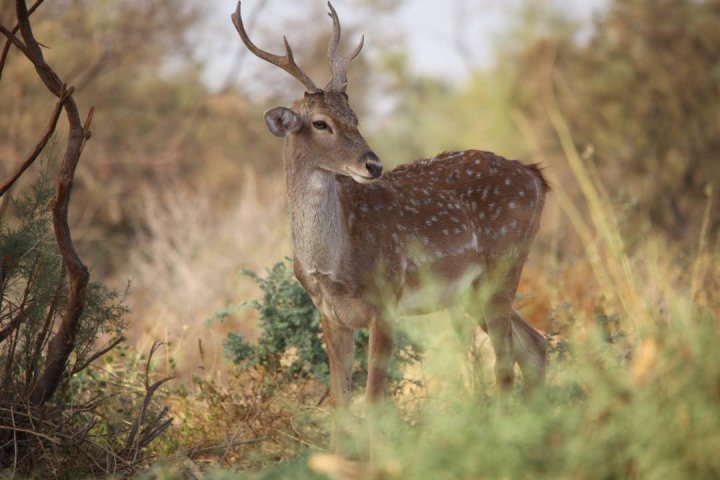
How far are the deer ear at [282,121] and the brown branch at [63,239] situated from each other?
1.25m

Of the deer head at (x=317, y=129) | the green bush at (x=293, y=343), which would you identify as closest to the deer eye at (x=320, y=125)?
the deer head at (x=317, y=129)

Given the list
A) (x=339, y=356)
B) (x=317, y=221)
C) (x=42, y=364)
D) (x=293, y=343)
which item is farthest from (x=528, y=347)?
(x=42, y=364)

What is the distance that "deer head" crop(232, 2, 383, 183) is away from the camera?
574cm

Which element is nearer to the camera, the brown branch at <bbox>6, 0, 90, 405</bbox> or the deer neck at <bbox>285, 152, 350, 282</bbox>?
the brown branch at <bbox>6, 0, 90, 405</bbox>

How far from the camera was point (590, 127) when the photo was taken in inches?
711

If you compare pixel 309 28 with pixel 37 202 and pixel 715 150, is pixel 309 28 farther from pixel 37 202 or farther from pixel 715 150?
pixel 37 202

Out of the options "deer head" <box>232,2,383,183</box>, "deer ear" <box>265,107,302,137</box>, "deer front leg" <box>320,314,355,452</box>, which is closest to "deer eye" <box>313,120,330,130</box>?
"deer head" <box>232,2,383,183</box>

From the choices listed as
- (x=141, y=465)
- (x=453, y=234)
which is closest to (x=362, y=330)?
(x=453, y=234)

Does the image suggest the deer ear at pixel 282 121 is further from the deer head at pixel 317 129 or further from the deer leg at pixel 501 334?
the deer leg at pixel 501 334

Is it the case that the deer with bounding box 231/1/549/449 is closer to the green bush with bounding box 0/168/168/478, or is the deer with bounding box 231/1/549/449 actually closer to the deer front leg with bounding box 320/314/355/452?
the deer front leg with bounding box 320/314/355/452

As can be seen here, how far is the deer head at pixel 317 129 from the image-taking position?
5742 mm

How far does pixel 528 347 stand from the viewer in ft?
22.1

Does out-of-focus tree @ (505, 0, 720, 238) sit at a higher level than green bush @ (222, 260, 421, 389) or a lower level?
higher

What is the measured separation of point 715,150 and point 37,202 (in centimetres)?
1419
